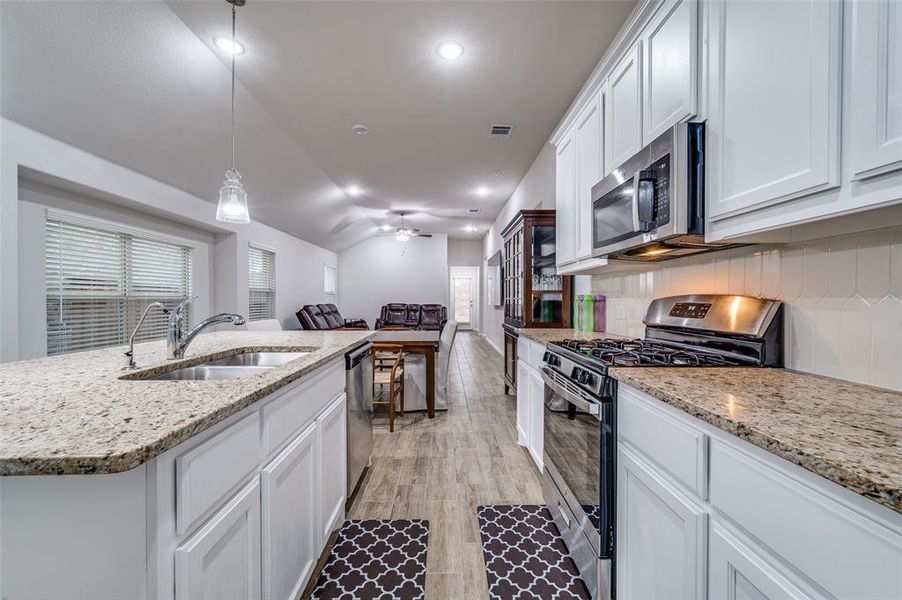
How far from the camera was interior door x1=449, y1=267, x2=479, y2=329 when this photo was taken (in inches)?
451

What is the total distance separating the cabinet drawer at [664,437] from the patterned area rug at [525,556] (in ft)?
2.62

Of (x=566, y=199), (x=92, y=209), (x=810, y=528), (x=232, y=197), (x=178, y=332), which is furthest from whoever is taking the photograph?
(x=92, y=209)

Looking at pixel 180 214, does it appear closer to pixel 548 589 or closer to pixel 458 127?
pixel 458 127

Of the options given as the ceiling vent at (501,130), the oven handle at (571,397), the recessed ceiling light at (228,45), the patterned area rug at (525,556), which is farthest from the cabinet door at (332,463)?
the ceiling vent at (501,130)

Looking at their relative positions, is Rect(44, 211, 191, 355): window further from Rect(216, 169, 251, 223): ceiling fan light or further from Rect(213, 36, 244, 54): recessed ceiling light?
Rect(213, 36, 244, 54): recessed ceiling light

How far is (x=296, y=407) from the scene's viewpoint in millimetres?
1276

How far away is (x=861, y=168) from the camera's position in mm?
796

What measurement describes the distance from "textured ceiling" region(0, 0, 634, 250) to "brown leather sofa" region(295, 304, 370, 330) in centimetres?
296

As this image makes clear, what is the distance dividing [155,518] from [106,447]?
162 mm

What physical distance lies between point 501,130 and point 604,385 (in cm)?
303

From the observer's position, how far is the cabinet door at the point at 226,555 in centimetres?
72

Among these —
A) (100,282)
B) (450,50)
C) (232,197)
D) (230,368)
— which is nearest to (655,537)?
(230,368)

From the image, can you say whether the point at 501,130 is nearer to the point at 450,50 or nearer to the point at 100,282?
the point at 450,50

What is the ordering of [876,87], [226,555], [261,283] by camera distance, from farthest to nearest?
[261,283]
[226,555]
[876,87]
